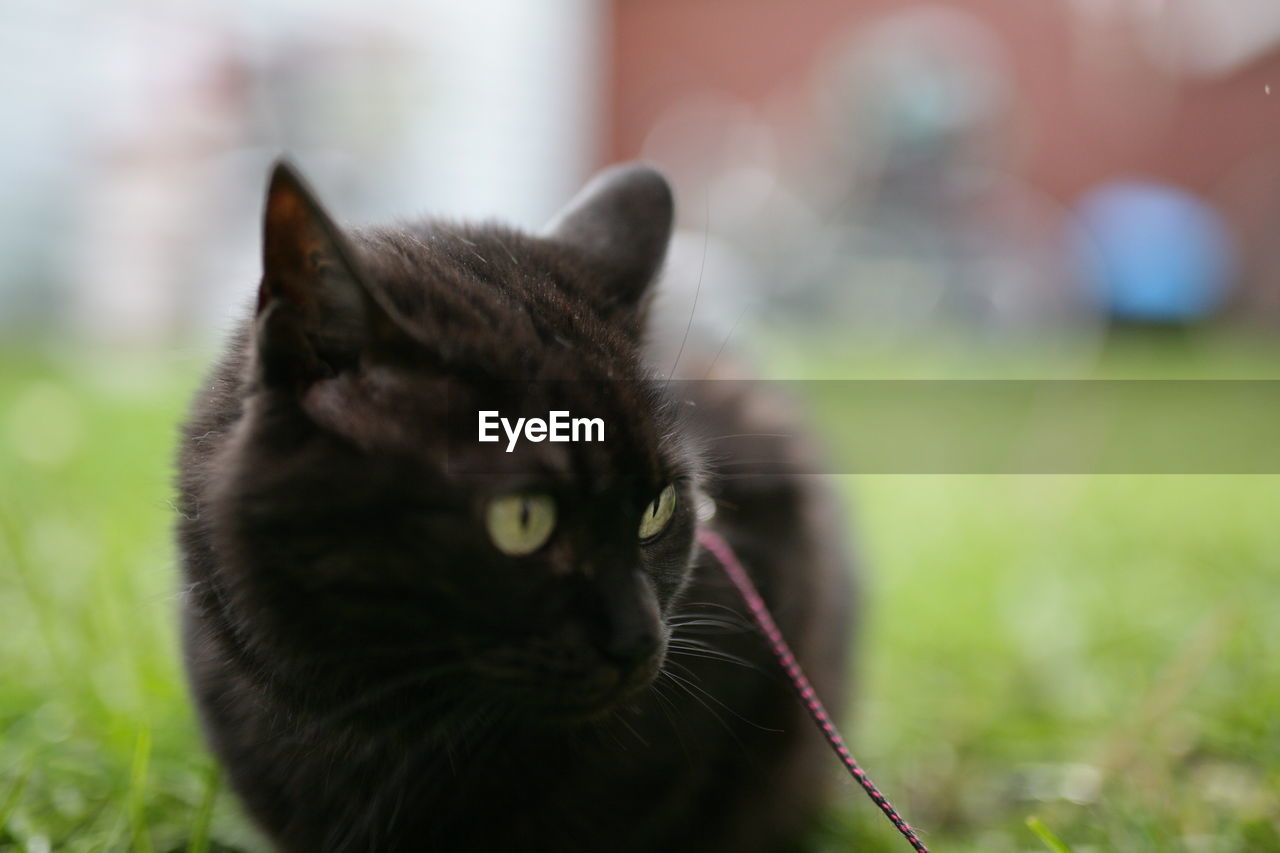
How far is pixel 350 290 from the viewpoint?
0.85 meters

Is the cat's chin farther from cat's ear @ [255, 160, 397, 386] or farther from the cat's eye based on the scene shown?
cat's ear @ [255, 160, 397, 386]

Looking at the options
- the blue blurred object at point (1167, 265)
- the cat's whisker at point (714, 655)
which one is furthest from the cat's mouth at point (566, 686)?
the blue blurred object at point (1167, 265)

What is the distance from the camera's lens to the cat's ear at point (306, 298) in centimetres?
80

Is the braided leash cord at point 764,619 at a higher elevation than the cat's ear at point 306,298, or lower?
lower

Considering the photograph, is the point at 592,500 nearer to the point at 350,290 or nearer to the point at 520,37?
the point at 350,290

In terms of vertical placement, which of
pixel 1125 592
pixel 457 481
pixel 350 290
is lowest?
pixel 1125 592

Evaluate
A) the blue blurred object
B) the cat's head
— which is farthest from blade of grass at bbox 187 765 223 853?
the blue blurred object

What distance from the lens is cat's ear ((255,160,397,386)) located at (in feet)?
2.63

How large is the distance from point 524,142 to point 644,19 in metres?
1.73

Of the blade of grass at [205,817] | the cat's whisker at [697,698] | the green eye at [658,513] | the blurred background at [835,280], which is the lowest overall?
the blurred background at [835,280]

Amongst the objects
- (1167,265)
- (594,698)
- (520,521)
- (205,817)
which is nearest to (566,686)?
(594,698)

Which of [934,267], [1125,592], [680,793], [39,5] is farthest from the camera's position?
[934,267]

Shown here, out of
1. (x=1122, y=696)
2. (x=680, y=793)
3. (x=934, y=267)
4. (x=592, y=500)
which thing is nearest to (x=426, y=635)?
(x=592, y=500)

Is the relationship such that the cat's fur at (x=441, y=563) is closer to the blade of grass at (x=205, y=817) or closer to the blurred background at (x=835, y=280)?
the blade of grass at (x=205, y=817)
